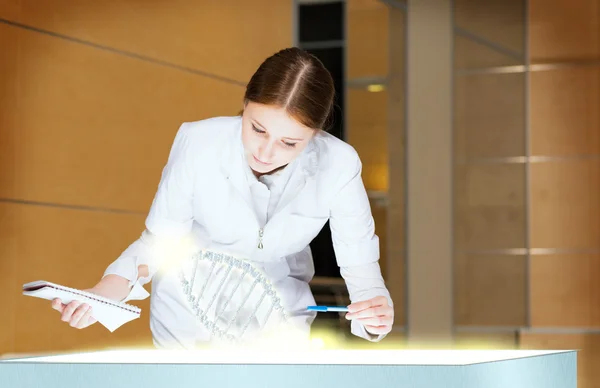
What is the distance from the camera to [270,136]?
6.29ft

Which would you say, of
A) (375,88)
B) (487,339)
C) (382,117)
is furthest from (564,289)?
(375,88)

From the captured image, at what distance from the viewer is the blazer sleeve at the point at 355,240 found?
2045 millimetres

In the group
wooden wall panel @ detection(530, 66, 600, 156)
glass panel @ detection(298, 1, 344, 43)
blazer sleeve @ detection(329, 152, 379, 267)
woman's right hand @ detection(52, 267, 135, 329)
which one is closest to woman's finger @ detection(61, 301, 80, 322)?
woman's right hand @ detection(52, 267, 135, 329)

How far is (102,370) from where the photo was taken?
1.27 m

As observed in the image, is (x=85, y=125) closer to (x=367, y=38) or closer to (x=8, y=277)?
(x=8, y=277)

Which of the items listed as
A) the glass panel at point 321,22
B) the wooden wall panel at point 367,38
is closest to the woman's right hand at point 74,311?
the glass panel at point 321,22

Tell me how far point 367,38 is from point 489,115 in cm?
98

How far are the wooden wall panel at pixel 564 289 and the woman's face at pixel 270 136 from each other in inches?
141

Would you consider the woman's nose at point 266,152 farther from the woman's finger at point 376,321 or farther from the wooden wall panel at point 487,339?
the wooden wall panel at point 487,339

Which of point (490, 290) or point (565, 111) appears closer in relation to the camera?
point (490, 290)

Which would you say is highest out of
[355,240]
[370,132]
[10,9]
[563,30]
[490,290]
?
[563,30]

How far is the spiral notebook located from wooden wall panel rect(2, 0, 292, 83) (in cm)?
108

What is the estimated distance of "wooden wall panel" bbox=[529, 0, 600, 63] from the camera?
5.28 m

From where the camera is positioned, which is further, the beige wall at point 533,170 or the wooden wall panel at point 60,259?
the beige wall at point 533,170
